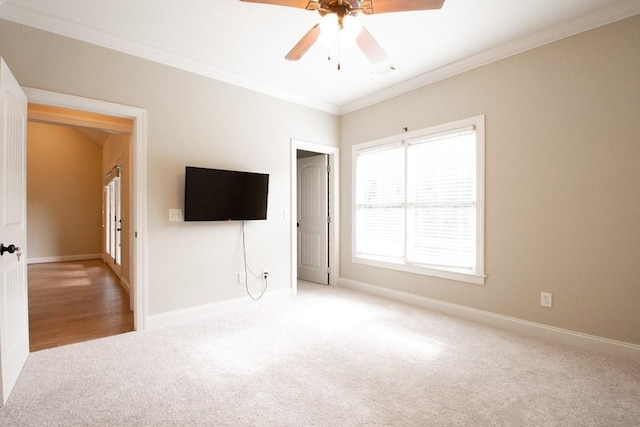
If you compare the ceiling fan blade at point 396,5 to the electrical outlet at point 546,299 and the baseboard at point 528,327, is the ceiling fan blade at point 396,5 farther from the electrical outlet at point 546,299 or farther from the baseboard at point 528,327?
the baseboard at point 528,327

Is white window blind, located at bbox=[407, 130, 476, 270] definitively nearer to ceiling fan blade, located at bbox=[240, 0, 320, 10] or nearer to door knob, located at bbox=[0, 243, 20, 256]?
ceiling fan blade, located at bbox=[240, 0, 320, 10]

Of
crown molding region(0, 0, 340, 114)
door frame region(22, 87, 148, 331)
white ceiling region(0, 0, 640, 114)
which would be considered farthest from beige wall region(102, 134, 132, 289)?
white ceiling region(0, 0, 640, 114)

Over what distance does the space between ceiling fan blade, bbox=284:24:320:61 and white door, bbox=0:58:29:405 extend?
6.22 feet

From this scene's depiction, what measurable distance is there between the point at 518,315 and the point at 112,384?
11.8 ft

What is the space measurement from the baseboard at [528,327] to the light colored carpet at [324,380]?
0.12 meters

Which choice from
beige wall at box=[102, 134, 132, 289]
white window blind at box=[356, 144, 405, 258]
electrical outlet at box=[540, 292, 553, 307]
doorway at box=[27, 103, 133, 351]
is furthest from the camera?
doorway at box=[27, 103, 133, 351]

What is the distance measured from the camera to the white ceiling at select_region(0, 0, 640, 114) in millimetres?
2604

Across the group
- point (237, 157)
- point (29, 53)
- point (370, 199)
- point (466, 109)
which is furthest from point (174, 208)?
point (466, 109)

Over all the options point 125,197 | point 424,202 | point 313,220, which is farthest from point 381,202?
point 125,197

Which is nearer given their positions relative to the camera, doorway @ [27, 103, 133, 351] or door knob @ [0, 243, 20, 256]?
door knob @ [0, 243, 20, 256]

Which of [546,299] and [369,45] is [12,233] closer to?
[369,45]

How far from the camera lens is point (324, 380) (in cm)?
229

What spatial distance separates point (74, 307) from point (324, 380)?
3.69 metres

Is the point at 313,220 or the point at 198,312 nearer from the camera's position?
the point at 198,312
